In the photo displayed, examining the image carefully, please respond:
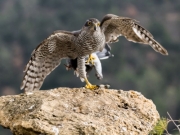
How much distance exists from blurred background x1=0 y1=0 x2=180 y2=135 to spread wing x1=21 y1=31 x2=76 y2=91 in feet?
103

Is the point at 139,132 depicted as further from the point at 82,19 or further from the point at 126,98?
the point at 82,19

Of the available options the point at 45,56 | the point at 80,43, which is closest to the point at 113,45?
the point at 45,56

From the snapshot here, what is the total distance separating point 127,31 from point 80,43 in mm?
1018

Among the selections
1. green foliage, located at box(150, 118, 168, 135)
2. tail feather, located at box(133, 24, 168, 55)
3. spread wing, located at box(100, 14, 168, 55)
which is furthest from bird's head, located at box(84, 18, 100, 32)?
green foliage, located at box(150, 118, 168, 135)

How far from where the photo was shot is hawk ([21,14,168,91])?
10023mm

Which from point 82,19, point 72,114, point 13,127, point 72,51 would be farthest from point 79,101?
point 82,19

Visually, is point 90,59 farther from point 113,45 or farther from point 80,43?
point 113,45

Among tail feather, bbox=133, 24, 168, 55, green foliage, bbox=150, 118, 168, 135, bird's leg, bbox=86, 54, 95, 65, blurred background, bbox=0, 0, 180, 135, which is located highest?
tail feather, bbox=133, 24, 168, 55

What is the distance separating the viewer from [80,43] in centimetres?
1009

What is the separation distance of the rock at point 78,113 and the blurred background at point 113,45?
107ft

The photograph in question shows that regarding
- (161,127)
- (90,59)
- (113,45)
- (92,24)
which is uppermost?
(92,24)

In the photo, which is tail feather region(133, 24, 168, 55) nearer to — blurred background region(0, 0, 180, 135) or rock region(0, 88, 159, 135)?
rock region(0, 88, 159, 135)

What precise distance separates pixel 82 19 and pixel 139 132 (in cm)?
4760

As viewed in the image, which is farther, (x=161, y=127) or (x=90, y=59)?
(x=90, y=59)
